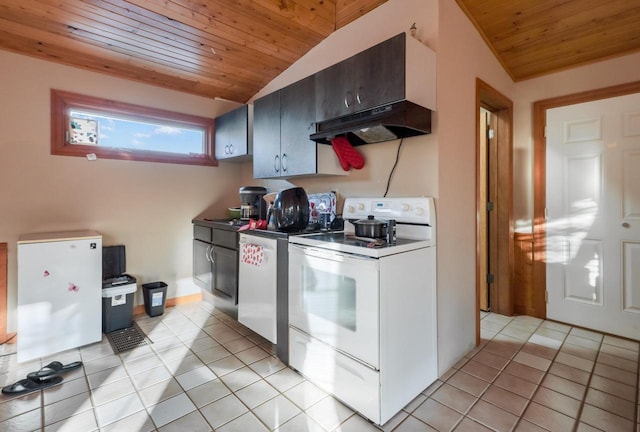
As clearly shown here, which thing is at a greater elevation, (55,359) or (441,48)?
(441,48)

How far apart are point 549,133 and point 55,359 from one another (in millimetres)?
4407

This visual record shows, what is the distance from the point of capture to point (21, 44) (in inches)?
94.0

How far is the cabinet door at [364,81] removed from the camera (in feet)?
5.79

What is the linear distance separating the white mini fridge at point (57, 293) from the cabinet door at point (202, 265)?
34.9 inches

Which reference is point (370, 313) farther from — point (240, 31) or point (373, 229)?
point (240, 31)

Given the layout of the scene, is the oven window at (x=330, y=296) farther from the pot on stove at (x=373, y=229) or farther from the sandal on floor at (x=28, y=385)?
the sandal on floor at (x=28, y=385)

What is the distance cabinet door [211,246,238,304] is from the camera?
8.58 ft

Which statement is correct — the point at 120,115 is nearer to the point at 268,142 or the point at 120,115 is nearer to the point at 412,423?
the point at 268,142

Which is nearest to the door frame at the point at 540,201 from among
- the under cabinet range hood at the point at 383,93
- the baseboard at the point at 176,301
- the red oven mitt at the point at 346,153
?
the under cabinet range hood at the point at 383,93

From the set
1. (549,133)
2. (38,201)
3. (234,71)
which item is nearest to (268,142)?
(234,71)

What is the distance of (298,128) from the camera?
A: 2.48 meters

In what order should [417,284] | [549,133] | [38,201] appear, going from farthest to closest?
1. [549,133]
2. [38,201]
3. [417,284]

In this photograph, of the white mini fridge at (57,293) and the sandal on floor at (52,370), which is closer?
the sandal on floor at (52,370)

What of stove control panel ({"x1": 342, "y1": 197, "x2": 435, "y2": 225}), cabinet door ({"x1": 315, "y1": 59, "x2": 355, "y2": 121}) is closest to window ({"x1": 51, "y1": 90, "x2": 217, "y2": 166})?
cabinet door ({"x1": 315, "y1": 59, "x2": 355, "y2": 121})
